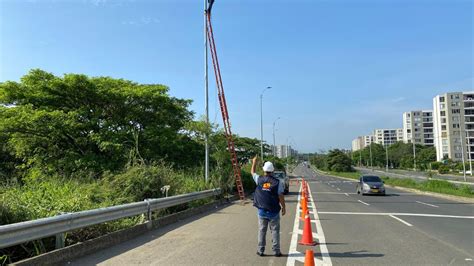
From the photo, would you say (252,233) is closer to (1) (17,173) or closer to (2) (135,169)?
(2) (135,169)

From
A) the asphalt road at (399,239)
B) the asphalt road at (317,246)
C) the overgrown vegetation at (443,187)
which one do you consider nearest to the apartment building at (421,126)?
the overgrown vegetation at (443,187)

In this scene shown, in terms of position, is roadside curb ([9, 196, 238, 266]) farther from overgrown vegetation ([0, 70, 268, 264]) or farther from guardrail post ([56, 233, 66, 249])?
overgrown vegetation ([0, 70, 268, 264])

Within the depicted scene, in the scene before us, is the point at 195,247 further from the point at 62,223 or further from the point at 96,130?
the point at 96,130

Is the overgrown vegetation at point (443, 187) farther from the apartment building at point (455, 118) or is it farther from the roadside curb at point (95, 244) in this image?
the apartment building at point (455, 118)

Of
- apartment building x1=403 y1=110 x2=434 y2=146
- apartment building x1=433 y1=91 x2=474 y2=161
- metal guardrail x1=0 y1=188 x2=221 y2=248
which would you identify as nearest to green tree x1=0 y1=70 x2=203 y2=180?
metal guardrail x1=0 y1=188 x2=221 y2=248

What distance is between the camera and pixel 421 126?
563ft

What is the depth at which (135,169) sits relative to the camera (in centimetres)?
1405

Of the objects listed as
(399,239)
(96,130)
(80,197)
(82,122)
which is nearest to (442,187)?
(399,239)

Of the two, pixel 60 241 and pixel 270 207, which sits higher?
pixel 270 207

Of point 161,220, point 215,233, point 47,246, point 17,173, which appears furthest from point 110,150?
point 47,246

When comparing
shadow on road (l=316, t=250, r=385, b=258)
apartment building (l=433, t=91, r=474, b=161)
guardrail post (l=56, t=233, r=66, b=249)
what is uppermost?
apartment building (l=433, t=91, r=474, b=161)

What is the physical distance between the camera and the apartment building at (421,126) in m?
170

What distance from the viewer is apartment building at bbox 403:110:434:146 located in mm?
170375

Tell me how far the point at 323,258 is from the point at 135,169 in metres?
8.24
